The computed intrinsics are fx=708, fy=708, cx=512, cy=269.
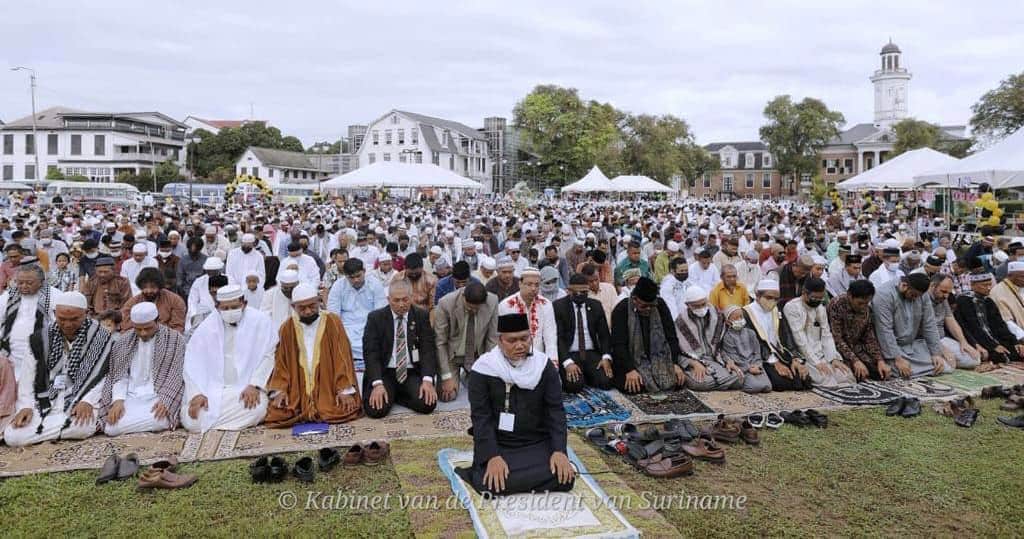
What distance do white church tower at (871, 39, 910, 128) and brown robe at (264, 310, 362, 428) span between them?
230 ft

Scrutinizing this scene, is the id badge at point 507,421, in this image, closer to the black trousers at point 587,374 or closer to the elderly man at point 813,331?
the black trousers at point 587,374

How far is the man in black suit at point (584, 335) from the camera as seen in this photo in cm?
566

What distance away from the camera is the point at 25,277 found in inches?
186

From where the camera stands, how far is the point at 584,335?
5895 millimetres

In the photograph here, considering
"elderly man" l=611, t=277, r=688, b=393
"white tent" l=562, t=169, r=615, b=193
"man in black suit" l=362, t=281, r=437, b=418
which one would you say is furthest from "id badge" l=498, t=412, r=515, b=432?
"white tent" l=562, t=169, r=615, b=193

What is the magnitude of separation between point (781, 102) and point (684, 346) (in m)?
50.3

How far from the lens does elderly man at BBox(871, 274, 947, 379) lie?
237 inches

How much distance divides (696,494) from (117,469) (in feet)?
10.4

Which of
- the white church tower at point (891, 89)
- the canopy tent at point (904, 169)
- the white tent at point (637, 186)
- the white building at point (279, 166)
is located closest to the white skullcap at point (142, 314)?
the canopy tent at point (904, 169)

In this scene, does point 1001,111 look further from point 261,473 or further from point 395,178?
point 261,473

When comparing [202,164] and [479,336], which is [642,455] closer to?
[479,336]

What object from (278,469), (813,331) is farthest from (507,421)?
(813,331)

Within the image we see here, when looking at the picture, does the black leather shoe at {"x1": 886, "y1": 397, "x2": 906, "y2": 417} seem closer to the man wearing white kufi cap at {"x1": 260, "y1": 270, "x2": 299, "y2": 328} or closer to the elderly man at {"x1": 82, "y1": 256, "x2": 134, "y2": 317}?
the man wearing white kufi cap at {"x1": 260, "y1": 270, "x2": 299, "y2": 328}

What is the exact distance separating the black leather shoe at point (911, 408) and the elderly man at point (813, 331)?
2.41 ft
